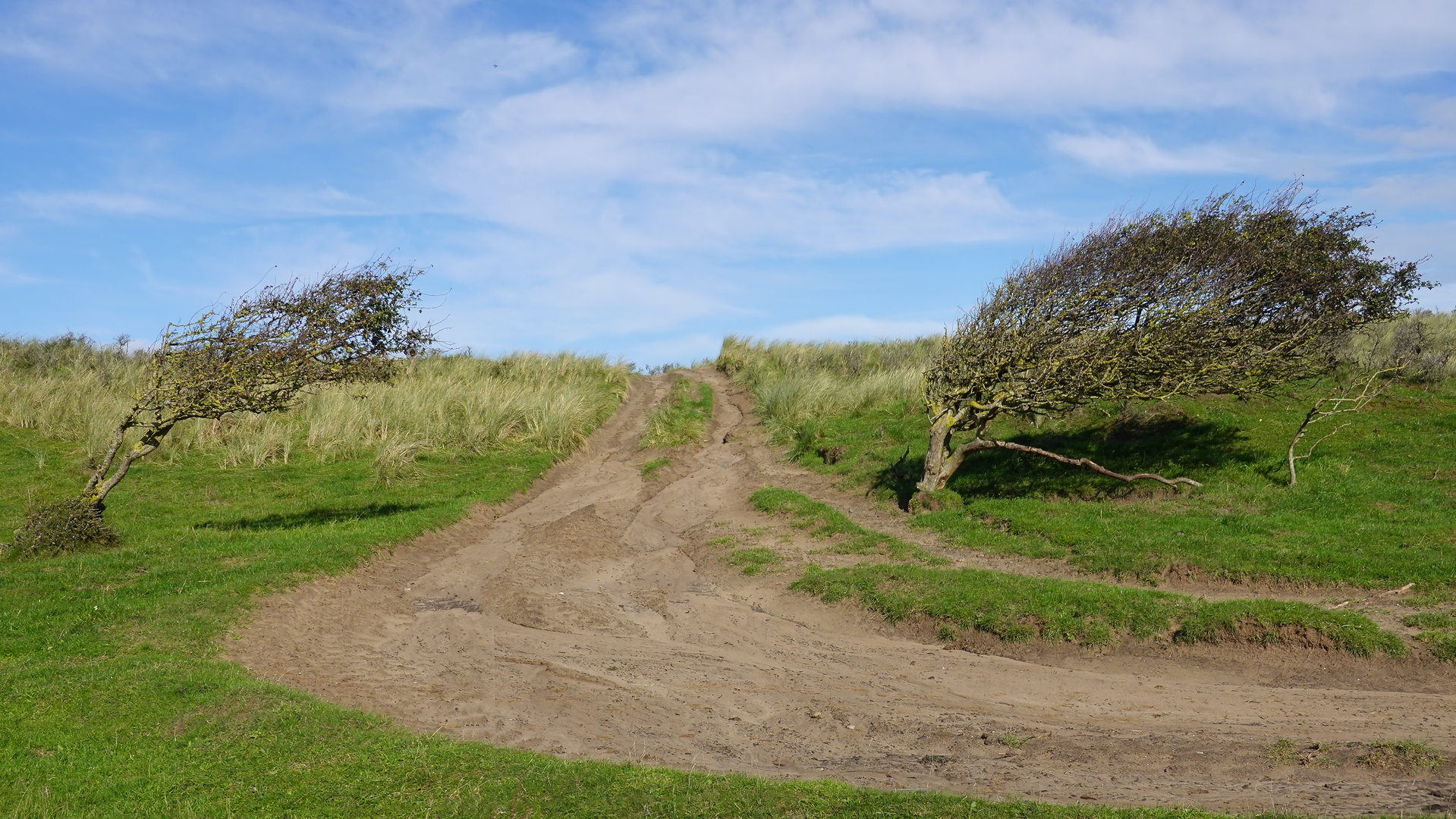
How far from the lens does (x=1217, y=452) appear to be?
15.5 meters

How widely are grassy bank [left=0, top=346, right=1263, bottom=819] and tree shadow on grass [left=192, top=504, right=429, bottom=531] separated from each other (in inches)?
71.0

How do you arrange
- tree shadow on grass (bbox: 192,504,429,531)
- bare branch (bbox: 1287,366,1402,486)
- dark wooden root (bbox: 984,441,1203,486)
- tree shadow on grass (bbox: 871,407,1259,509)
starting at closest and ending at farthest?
bare branch (bbox: 1287,366,1402,486) → dark wooden root (bbox: 984,441,1203,486) → tree shadow on grass (bbox: 192,504,429,531) → tree shadow on grass (bbox: 871,407,1259,509)

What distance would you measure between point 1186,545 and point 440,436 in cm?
1744

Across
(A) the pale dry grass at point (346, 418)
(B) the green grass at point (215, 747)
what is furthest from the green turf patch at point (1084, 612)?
(A) the pale dry grass at point (346, 418)

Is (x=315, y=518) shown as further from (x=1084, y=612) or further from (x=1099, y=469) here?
(x=1099, y=469)

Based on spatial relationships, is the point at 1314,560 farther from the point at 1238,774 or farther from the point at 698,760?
the point at 698,760

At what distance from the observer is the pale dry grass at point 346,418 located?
20.5 meters

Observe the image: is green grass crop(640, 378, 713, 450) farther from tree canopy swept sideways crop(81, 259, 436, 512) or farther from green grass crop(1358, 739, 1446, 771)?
green grass crop(1358, 739, 1446, 771)

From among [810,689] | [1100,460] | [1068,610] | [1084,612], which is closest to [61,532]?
[810,689]

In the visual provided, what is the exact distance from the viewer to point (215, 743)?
679cm

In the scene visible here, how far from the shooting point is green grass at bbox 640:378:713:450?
2408 cm

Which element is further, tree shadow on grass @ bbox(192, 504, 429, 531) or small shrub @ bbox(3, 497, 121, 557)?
tree shadow on grass @ bbox(192, 504, 429, 531)

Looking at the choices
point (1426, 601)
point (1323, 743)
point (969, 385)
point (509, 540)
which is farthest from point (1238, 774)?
point (509, 540)

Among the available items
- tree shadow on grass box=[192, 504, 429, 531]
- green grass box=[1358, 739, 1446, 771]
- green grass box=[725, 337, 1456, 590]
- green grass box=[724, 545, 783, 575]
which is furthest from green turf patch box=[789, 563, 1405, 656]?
tree shadow on grass box=[192, 504, 429, 531]
